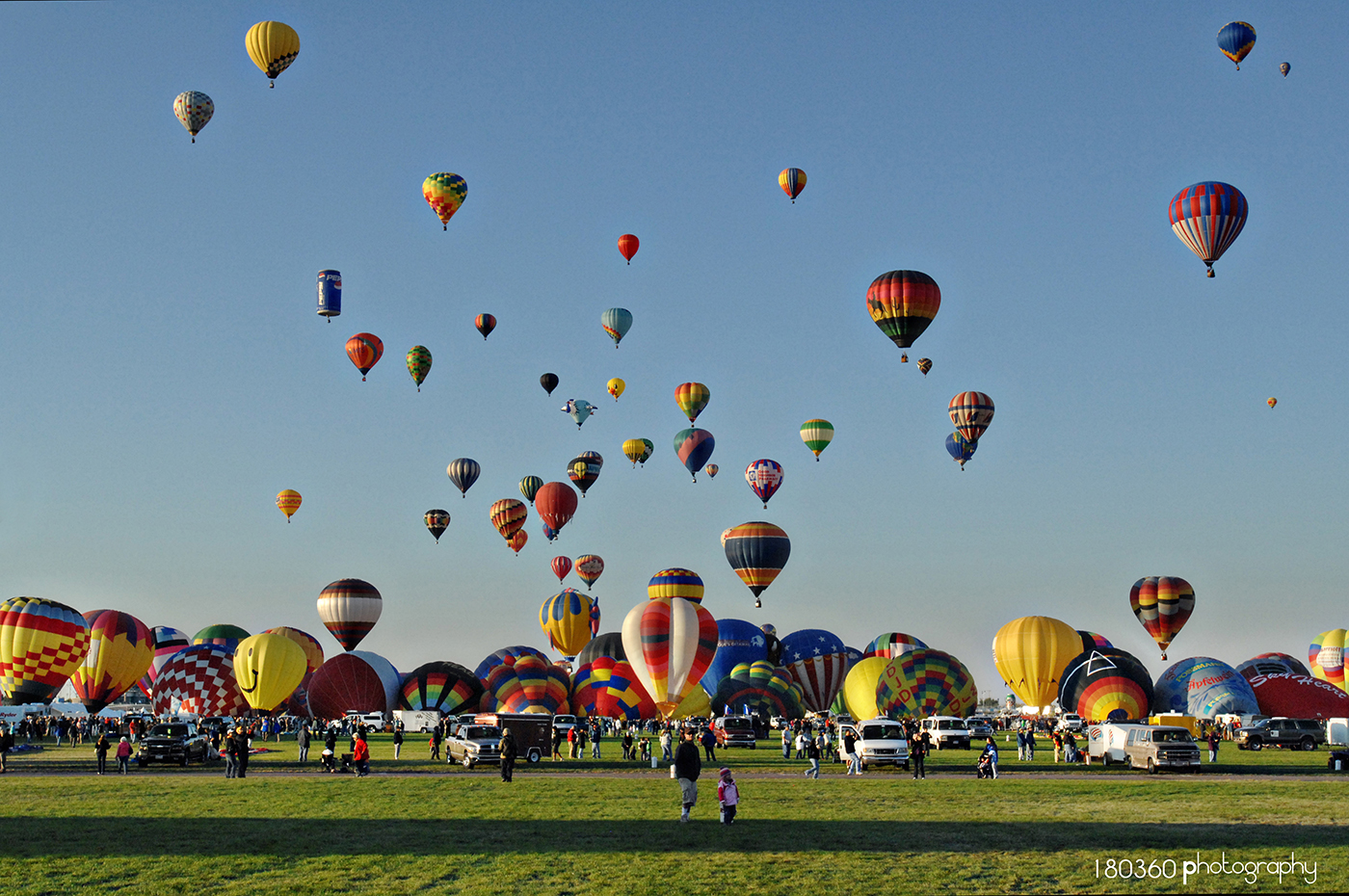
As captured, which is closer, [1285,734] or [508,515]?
[1285,734]

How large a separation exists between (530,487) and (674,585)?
65.9ft

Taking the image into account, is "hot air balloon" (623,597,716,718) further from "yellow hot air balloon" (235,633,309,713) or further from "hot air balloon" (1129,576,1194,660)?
"hot air balloon" (1129,576,1194,660)

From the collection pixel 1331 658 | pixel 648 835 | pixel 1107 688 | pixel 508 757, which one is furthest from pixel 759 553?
pixel 648 835

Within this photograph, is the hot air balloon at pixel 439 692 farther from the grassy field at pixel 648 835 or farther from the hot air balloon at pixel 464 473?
the grassy field at pixel 648 835

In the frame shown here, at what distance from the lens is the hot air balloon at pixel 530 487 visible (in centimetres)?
8894

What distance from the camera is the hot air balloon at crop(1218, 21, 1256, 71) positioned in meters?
56.2

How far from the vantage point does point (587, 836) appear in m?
20.9

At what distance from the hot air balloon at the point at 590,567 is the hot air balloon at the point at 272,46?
5371 cm

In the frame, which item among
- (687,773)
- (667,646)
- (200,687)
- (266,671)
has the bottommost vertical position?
(687,773)

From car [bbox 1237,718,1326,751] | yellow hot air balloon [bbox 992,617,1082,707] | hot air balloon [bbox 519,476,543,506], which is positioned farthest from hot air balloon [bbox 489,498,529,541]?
car [bbox 1237,718,1326,751]

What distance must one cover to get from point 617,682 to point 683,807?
50.0 metres

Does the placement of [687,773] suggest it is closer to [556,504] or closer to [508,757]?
[508,757]

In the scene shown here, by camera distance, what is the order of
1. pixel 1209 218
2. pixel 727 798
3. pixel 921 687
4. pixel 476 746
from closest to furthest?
pixel 727 798 → pixel 476 746 → pixel 1209 218 → pixel 921 687

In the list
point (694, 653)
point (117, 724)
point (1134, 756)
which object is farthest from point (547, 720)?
point (117, 724)
